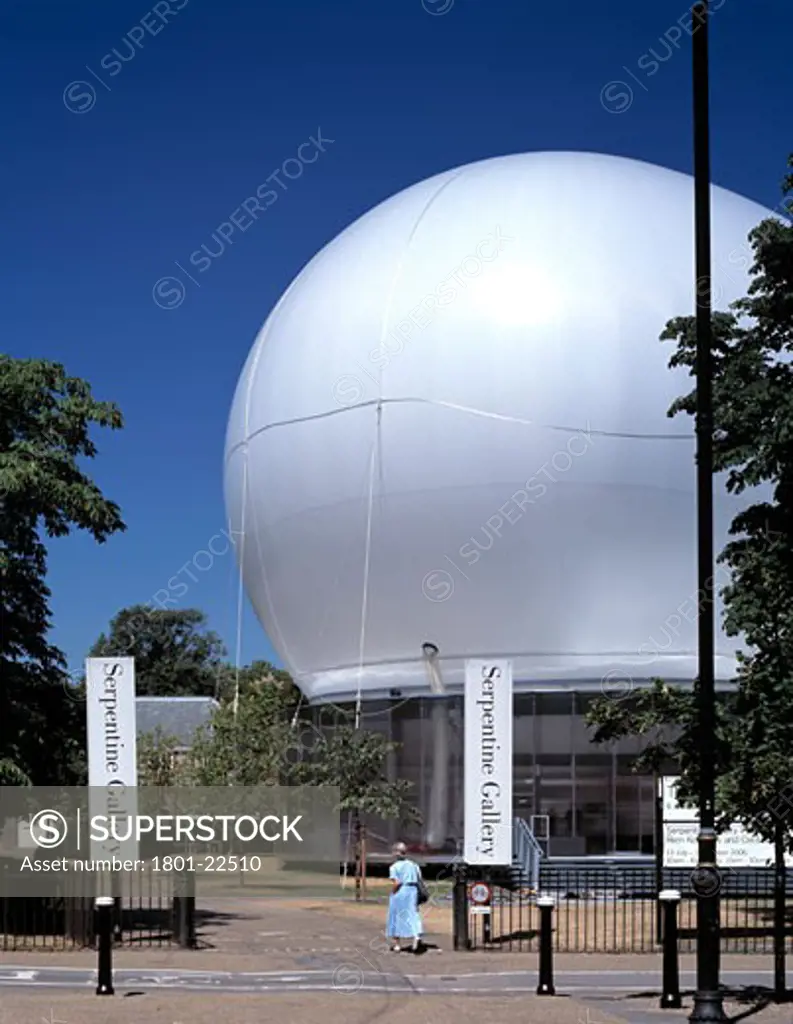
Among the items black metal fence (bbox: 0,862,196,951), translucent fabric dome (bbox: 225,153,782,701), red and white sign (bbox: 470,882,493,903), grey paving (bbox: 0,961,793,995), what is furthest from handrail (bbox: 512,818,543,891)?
grey paving (bbox: 0,961,793,995)

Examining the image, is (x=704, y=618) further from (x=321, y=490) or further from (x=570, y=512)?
(x=321, y=490)

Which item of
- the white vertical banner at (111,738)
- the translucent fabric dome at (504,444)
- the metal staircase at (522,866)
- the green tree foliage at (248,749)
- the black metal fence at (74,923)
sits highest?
the translucent fabric dome at (504,444)

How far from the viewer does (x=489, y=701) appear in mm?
23641

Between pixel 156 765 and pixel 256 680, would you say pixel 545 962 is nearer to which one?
pixel 156 765

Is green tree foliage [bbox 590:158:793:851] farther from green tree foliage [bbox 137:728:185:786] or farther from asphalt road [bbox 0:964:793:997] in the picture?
green tree foliage [bbox 137:728:185:786]

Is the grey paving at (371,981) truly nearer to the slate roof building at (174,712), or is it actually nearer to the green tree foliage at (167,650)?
the slate roof building at (174,712)

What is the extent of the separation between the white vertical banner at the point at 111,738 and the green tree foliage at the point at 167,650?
83.8 metres

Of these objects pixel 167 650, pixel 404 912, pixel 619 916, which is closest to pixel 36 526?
pixel 404 912

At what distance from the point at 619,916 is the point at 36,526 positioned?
1151cm

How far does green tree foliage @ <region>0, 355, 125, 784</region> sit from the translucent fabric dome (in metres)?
14.4

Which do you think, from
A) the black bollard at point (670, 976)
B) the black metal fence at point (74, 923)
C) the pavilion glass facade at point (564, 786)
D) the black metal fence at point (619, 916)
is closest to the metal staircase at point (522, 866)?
the black metal fence at point (619, 916)

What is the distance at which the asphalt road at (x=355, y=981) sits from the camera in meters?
17.5

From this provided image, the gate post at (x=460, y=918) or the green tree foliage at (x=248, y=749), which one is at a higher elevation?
the green tree foliage at (x=248, y=749)

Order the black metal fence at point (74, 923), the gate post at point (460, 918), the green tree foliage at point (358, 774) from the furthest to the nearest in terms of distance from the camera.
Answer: the green tree foliage at point (358, 774)
the gate post at point (460, 918)
the black metal fence at point (74, 923)
